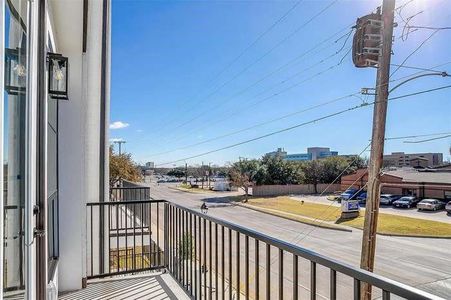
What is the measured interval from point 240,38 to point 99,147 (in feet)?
70.0

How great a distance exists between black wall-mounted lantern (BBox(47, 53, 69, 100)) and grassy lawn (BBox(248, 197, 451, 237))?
17.2 meters

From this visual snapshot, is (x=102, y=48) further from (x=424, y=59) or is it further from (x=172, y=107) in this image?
(x=172, y=107)

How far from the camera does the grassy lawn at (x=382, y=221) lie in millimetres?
15773

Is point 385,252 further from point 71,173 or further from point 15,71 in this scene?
point 15,71

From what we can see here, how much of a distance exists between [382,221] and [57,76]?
20506 millimetres

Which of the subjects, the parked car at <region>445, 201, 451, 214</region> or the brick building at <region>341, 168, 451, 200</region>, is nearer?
the parked car at <region>445, 201, 451, 214</region>

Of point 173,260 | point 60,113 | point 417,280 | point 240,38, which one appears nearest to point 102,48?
point 60,113

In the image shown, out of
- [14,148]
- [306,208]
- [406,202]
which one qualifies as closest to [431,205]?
[406,202]

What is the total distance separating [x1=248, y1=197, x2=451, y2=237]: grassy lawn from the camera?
51.8ft

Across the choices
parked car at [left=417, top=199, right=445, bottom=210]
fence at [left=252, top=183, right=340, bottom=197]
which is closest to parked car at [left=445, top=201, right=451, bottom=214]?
parked car at [left=417, top=199, right=445, bottom=210]

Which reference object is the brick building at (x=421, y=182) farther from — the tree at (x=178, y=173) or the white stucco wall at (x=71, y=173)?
the tree at (x=178, y=173)

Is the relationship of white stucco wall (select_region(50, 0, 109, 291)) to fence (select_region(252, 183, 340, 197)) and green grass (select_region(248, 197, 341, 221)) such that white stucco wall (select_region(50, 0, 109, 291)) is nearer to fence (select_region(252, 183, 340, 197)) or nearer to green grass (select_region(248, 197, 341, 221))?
green grass (select_region(248, 197, 341, 221))

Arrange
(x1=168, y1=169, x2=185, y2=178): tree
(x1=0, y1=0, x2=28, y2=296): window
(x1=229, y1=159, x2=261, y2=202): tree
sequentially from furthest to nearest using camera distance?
(x1=168, y1=169, x2=185, y2=178): tree
(x1=229, y1=159, x2=261, y2=202): tree
(x1=0, y1=0, x2=28, y2=296): window

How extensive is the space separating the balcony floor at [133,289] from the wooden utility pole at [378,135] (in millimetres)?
4125
